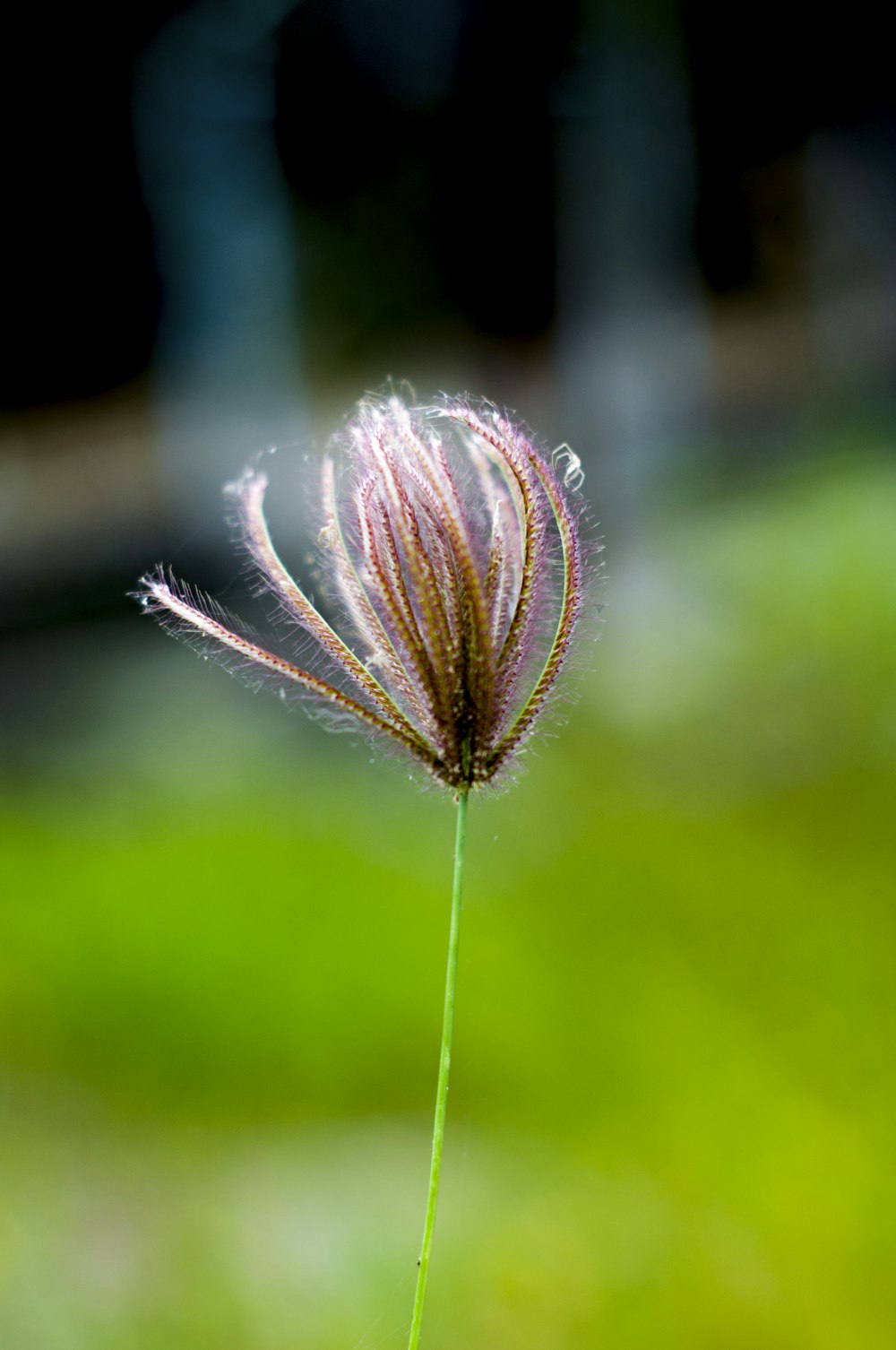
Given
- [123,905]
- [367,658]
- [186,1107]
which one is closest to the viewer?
[367,658]

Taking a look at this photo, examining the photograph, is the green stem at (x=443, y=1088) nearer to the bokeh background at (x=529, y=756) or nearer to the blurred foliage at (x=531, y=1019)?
the bokeh background at (x=529, y=756)

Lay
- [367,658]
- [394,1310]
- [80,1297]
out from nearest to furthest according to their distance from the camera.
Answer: [367,658], [80,1297], [394,1310]

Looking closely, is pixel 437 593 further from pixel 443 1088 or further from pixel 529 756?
pixel 529 756

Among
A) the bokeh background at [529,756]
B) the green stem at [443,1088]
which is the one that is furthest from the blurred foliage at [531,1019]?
the green stem at [443,1088]

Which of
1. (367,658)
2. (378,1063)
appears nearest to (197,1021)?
(378,1063)

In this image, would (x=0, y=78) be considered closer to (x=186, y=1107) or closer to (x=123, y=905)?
(x=123, y=905)
